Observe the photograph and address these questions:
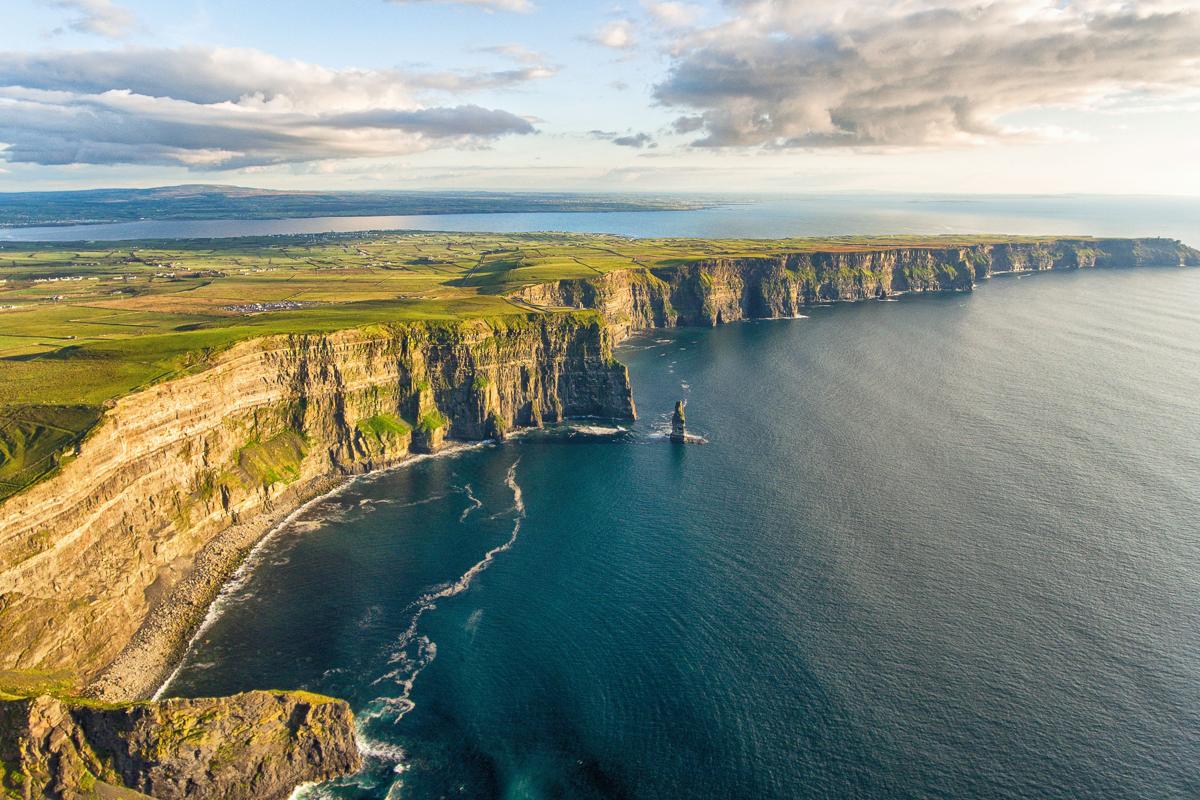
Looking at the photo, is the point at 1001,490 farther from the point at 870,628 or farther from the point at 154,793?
the point at 154,793

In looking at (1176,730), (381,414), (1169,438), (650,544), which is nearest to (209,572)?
(381,414)

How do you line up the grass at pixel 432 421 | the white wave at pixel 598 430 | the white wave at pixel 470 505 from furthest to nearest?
1. the white wave at pixel 598 430
2. the grass at pixel 432 421
3. the white wave at pixel 470 505

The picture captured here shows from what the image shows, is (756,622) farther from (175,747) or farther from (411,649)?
(175,747)

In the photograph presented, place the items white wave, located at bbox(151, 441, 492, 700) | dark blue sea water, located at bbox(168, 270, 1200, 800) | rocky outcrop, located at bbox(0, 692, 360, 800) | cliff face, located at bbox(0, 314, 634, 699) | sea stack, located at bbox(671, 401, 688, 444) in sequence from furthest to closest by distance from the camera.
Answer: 1. sea stack, located at bbox(671, 401, 688, 444)
2. white wave, located at bbox(151, 441, 492, 700)
3. cliff face, located at bbox(0, 314, 634, 699)
4. dark blue sea water, located at bbox(168, 270, 1200, 800)
5. rocky outcrop, located at bbox(0, 692, 360, 800)

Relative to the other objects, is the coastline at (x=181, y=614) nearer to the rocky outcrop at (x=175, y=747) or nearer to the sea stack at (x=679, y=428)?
the rocky outcrop at (x=175, y=747)

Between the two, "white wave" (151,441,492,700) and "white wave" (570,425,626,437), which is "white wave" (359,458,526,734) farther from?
"white wave" (570,425,626,437)

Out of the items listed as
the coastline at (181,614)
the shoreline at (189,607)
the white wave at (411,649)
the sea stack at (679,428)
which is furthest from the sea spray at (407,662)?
the sea stack at (679,428)

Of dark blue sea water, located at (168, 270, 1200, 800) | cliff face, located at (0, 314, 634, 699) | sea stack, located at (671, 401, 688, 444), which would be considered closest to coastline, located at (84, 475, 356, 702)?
cliff face, located at (0, 314, 634, 699)
